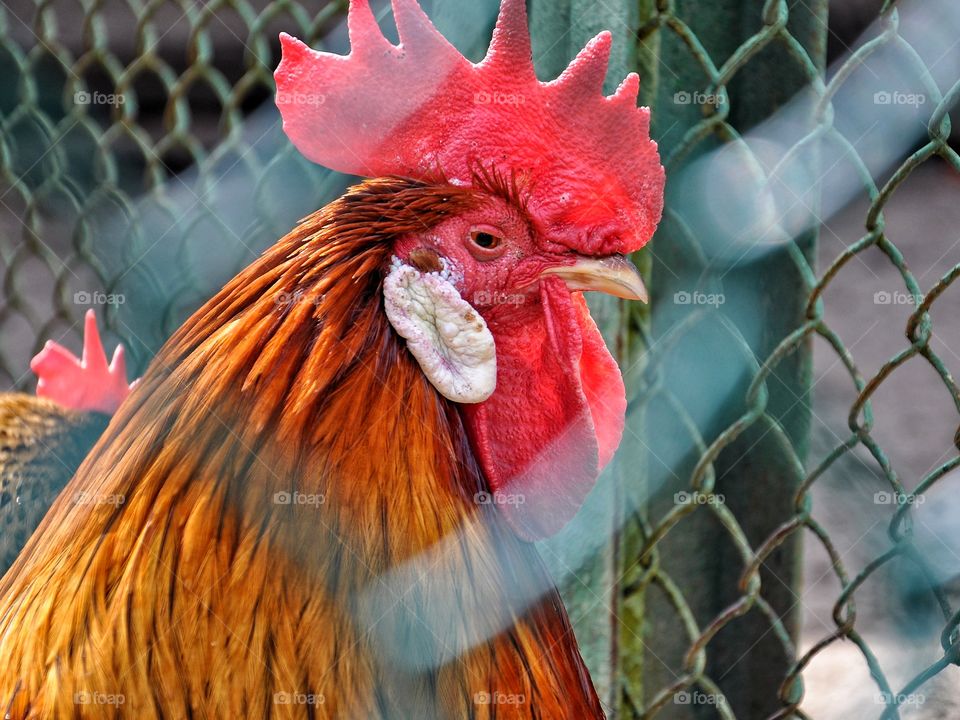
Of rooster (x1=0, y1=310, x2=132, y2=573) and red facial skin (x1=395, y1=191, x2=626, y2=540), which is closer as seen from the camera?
red facial skin (x1=395, y1=191, x2=626, y2=540)

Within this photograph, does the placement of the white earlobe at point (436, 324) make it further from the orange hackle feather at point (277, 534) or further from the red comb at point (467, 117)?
the red comb at point (467, 117)

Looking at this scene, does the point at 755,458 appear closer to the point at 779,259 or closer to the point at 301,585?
the point at 779,259

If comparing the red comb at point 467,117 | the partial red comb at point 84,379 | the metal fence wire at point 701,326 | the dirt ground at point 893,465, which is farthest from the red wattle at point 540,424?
the partial red comb at point 84,379

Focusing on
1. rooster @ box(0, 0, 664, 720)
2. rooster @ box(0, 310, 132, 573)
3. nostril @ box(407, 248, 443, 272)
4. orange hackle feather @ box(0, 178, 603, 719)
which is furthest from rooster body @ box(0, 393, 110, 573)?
nostril @ box(407, 248, 443, 272)

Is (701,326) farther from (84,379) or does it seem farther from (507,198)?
(84,379)

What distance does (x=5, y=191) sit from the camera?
400 centimetres

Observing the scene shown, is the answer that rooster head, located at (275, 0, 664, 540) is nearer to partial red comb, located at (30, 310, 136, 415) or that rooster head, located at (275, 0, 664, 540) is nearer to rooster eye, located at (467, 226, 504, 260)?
rooster eye, located at (467, 226, 504, 260)

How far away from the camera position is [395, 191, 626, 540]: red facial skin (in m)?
1.21

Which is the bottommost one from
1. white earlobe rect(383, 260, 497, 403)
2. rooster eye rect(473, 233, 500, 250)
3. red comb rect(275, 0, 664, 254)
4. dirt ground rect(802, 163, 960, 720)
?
dirt ground rect(802, 163, 960, 720)

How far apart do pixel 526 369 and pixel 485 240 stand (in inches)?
7.7

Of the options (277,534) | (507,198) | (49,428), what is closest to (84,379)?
(49,428)

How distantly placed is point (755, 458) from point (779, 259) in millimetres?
401

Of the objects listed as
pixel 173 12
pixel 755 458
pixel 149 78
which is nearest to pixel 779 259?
pixel 755 458

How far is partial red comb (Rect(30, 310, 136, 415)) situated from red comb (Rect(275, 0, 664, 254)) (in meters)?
0.89
